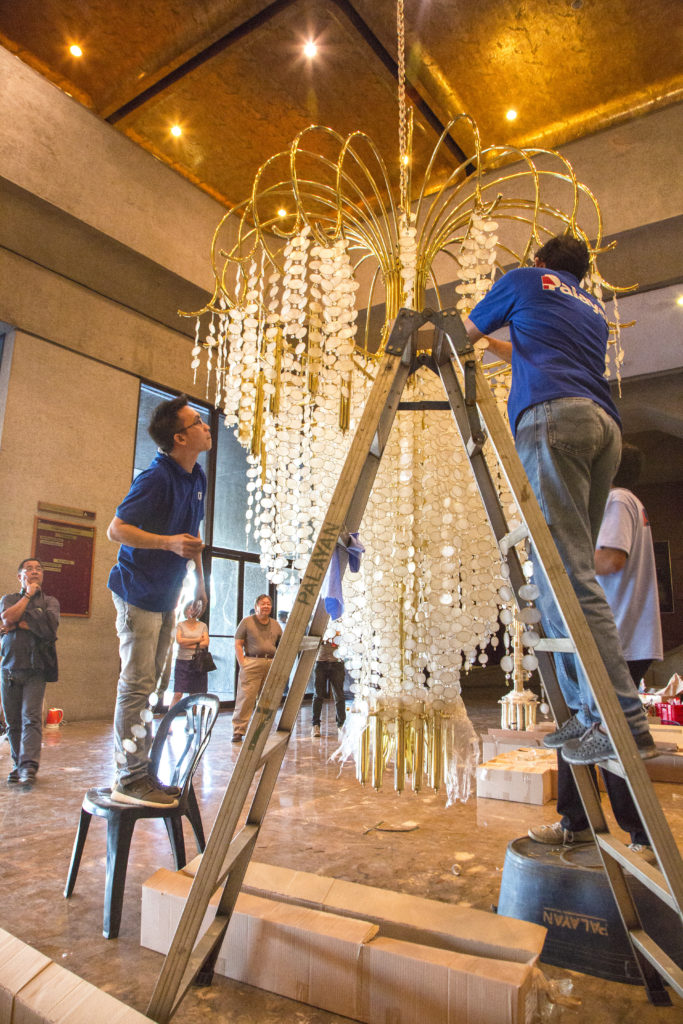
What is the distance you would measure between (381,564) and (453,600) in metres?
0.23

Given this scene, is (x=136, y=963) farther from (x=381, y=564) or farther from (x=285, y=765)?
(x=285, y=765)

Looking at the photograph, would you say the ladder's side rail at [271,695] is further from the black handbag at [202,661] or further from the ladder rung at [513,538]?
the black handbag at [202,661]

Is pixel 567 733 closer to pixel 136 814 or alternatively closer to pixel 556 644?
pixel 556 644

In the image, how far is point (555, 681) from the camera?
1.36 meters

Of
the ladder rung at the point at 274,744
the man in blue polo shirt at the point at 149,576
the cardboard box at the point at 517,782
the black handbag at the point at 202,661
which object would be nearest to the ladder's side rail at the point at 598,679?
the ladder rung at the point at 274,744

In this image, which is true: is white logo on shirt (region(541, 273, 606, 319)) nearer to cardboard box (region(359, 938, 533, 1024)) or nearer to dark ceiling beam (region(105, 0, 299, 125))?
cardboard box (region(359, 938, 533, 1024))

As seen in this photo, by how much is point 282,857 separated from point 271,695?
1387mm

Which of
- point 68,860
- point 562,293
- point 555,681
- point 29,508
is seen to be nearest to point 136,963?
point 68,860

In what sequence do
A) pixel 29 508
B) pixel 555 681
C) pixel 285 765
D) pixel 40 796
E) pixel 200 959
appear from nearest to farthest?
pixel 200 959 → pixel 555 681 → pixel 40 796 → pixel 285 765 → pixel 29 508

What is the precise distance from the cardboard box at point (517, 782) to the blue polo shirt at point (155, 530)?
1.85m

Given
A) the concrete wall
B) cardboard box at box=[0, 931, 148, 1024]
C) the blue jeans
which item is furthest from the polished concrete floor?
the concrete wall

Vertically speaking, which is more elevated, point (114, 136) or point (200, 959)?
point (114, 136)

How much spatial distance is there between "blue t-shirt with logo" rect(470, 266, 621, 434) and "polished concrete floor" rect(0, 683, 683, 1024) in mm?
1208

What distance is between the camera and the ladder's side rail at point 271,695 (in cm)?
97
